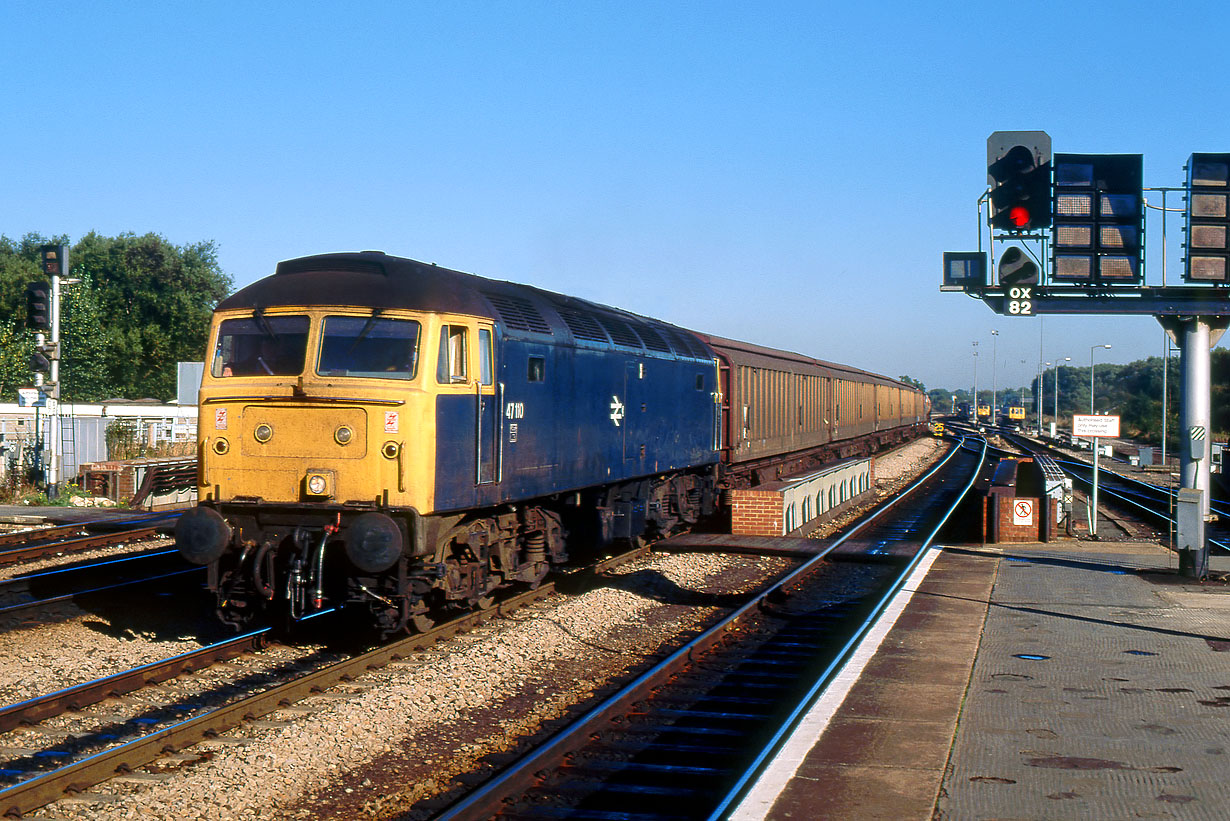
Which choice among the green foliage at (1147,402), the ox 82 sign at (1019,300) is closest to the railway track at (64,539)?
the ox 82 sign at (1019,300)

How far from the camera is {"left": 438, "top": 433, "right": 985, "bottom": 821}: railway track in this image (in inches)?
260

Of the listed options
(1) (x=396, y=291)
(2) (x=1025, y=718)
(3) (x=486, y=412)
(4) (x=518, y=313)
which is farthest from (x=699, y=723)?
(4) (x=518, y=313)

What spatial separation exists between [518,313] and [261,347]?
262cm

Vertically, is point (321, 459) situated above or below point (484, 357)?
below

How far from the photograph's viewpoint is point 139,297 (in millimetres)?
68375

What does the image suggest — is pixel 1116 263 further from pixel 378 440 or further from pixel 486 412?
pixel 378 440

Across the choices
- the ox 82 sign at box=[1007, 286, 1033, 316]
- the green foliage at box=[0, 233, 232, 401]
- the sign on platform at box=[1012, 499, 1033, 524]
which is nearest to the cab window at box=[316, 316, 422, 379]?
the ox 82 sign at box=[1007, 286, 1033, 316]

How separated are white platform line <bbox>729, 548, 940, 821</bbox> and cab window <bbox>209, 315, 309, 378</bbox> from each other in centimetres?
534

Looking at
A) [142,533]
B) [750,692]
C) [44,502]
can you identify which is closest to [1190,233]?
[750,692]

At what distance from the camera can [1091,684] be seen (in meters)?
8.29

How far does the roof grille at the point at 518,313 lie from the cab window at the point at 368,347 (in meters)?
1.29

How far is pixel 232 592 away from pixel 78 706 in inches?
83.7

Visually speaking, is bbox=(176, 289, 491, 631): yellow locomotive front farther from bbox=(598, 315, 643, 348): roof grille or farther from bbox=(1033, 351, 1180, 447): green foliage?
bbox=(1033, 351, 1180, 447): green foliage

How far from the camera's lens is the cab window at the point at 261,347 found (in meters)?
10.3
